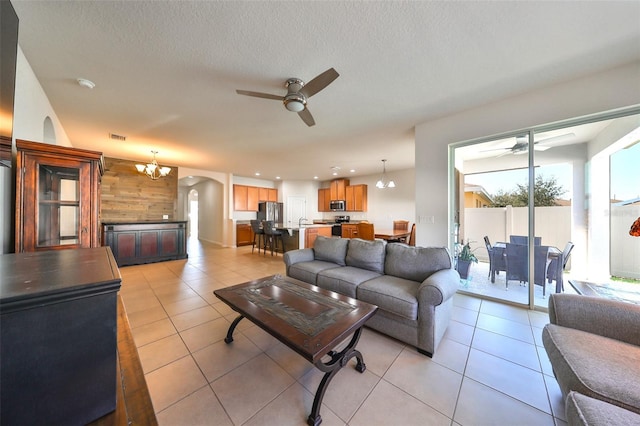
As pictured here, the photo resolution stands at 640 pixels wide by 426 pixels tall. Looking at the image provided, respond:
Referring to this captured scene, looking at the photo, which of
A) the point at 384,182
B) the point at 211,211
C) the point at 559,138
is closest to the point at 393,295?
the point at 559,138

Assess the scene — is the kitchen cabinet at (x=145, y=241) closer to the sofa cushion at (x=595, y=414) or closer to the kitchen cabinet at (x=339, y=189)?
the kitchen cabinet at (x=339, y=189)

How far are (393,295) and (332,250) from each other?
1308 millimetres

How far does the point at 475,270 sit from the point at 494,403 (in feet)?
7.78

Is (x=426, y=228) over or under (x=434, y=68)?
under

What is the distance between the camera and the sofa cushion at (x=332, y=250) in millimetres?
3148

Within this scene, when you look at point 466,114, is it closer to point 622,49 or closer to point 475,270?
point 622,49

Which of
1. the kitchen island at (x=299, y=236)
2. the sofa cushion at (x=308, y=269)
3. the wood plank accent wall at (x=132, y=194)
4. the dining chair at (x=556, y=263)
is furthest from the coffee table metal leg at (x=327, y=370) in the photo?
the wood plank accent wall at (x=132, y=194)

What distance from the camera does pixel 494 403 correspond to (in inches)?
56.3

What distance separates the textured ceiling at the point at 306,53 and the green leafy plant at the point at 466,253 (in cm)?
201

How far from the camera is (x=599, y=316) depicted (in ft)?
4.66

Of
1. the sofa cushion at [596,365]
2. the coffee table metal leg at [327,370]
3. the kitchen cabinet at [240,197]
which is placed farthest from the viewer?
the kitchen cabinet at [240,197]

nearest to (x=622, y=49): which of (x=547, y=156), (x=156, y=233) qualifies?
(x=547, y=156)

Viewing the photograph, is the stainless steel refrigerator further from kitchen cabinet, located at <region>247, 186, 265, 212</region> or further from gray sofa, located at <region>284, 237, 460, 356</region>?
gray sofa, located at <region>284, 237, 460, 356</region>

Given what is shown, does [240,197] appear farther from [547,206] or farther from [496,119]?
[547,206]
